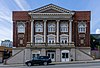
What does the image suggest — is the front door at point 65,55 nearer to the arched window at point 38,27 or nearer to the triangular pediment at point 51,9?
the arched window at point 38,27

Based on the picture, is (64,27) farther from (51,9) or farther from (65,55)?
(65,55)

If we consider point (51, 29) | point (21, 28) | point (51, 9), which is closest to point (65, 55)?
point (51, 29)

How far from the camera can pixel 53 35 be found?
6419 cm

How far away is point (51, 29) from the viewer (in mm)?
64500

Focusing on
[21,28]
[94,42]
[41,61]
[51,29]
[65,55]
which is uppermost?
[21,28]

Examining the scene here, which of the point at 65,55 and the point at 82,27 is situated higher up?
the point at 82,27

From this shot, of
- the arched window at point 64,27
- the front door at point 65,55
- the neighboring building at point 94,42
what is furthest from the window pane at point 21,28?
the neighboring building at point 94,42

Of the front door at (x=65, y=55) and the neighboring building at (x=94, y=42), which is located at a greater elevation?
the neighboring building at (x=94, y=42)

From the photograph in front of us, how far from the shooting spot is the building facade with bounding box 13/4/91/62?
62.9m

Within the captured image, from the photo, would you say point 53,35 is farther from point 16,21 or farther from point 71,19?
point 16,21

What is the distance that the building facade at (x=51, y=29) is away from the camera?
62906 millimetres

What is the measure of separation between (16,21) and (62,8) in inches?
508

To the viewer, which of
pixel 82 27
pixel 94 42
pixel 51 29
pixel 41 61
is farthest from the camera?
pixel 94 42

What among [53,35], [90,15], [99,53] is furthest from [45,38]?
[99,53]
